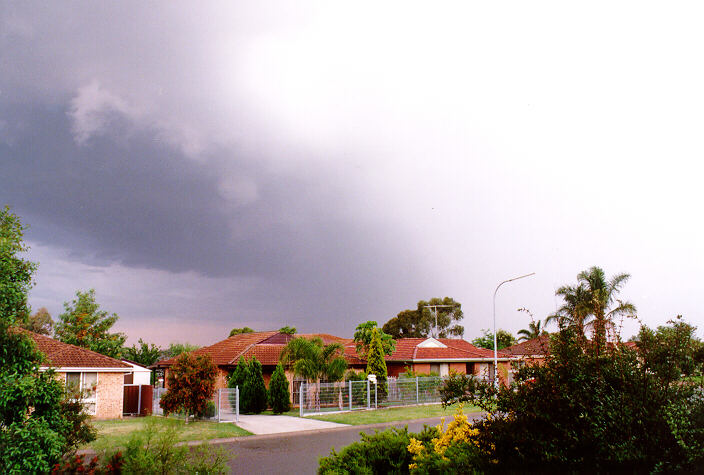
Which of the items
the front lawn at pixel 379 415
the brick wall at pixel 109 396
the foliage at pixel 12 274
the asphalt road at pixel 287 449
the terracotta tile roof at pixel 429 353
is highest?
the foliage at pixel 12 274

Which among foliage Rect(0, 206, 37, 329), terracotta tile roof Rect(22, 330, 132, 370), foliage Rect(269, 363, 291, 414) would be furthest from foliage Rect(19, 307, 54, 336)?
foliage Rect(0, 206, 37, 329)

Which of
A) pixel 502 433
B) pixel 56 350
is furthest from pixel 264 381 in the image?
pixel 502 433

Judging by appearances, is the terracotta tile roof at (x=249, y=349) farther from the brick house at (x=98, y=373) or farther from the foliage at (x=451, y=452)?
the foliage at (x=451, y=452)

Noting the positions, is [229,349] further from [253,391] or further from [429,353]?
[429,353]

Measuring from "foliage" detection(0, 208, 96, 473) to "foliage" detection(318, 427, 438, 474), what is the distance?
10.9 feet

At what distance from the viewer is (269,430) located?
2114 centimetres

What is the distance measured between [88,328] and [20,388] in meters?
43.1

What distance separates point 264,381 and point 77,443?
83.5 feet

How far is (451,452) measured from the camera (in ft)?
23.2

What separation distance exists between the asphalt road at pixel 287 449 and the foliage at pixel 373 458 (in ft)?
15.8

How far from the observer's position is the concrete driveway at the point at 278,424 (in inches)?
841

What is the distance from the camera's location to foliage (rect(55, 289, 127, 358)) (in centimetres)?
4353

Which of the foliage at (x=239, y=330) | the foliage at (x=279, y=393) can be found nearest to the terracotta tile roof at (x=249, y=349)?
the foliage at (x=279, y=393)

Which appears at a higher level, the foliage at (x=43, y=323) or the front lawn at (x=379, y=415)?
the foliage at (x=43, y=323)
